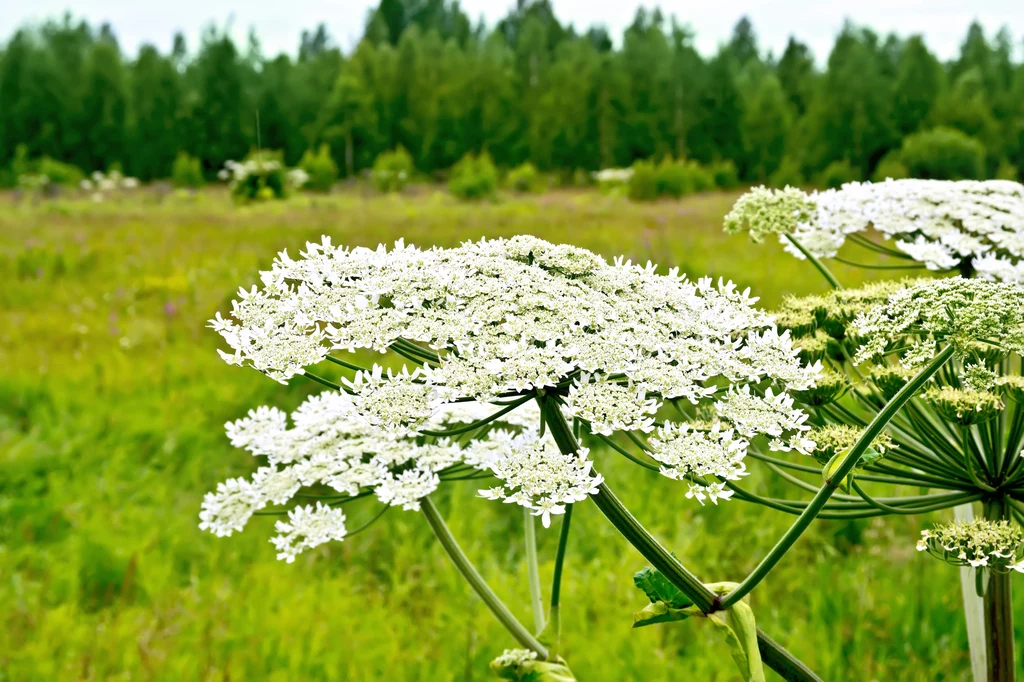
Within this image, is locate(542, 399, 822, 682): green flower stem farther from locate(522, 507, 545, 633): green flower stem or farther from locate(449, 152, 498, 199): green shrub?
locate(449, 152, 498, 199): green shrub

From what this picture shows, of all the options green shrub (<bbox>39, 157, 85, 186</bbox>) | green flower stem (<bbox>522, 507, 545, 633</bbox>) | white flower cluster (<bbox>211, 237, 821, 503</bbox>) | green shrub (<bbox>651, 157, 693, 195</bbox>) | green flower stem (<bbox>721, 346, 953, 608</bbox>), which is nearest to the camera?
green flower stem (<bbox>721, 346, 953, 608</bbox>)

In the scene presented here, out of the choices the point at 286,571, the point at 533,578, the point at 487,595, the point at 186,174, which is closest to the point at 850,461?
the point at 487,595

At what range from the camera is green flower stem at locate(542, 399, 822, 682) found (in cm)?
167

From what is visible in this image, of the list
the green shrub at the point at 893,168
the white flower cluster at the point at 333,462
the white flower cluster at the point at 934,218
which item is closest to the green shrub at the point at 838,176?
the green shrub at the point at 893,168

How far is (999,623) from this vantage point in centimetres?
223

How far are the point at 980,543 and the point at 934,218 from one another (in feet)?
5.42

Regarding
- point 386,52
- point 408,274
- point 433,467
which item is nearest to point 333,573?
point 433,467

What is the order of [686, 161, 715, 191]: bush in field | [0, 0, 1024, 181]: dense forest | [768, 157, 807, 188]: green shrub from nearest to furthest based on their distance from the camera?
[686, 161, 715, 191]: bush in field < [768, 157, 807, 188]: green shrub < [0, 0, 1024, 181]: dense forest

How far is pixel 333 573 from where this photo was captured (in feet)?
19.1

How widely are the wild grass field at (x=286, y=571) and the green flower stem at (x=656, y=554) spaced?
250 centimetres

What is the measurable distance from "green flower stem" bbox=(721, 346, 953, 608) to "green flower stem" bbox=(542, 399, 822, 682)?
9cm

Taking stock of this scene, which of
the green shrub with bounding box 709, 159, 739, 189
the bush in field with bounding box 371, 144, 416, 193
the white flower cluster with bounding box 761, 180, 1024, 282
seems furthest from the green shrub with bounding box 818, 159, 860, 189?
the white flower cluster with bounding box 761, 180, 1024, 282

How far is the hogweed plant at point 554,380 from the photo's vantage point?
1.70 metres

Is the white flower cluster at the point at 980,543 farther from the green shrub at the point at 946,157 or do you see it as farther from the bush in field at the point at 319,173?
the bush in field at the point at 319,173
